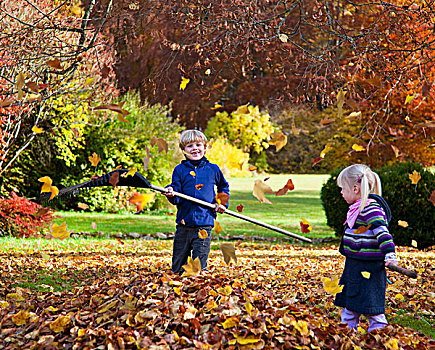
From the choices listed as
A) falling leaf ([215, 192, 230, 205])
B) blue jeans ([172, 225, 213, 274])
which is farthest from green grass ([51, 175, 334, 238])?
falling leaf ([215, 192, 230, 205])

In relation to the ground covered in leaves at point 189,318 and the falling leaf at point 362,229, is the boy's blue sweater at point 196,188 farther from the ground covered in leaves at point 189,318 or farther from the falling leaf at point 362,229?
the falling leaf at point 362,229

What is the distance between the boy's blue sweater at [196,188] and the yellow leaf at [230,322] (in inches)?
57.5

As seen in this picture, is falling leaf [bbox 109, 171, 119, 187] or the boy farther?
the boy

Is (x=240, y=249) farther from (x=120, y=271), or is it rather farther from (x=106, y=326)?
(x=106, y=326)

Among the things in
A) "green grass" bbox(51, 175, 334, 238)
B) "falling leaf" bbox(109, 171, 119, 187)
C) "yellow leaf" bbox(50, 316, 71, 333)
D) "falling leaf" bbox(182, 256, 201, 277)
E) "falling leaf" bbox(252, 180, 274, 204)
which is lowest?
"green grass" bbox(51, 175, 334, 238)

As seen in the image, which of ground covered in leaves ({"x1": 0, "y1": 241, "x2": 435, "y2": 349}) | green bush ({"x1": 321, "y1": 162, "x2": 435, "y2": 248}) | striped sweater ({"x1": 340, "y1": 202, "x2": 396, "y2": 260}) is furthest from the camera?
green bush ({"x1": 321, "y1": 162, "x2": 435, "y2": 248})

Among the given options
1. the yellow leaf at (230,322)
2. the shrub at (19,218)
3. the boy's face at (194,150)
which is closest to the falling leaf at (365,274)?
the yellow leaf at (230,322)

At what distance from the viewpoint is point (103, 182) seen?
11.8 feet

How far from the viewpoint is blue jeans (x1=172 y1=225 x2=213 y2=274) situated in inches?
167

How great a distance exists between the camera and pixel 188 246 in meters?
4.27

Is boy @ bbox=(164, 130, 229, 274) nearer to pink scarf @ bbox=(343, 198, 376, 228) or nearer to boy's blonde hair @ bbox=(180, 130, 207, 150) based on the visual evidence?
boy's blonde hair @ bbox=(180, 130, 207, 150)

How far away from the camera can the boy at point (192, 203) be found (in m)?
4.20

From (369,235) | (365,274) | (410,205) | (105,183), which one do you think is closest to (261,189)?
(369,235)

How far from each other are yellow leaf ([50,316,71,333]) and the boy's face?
182 cm
